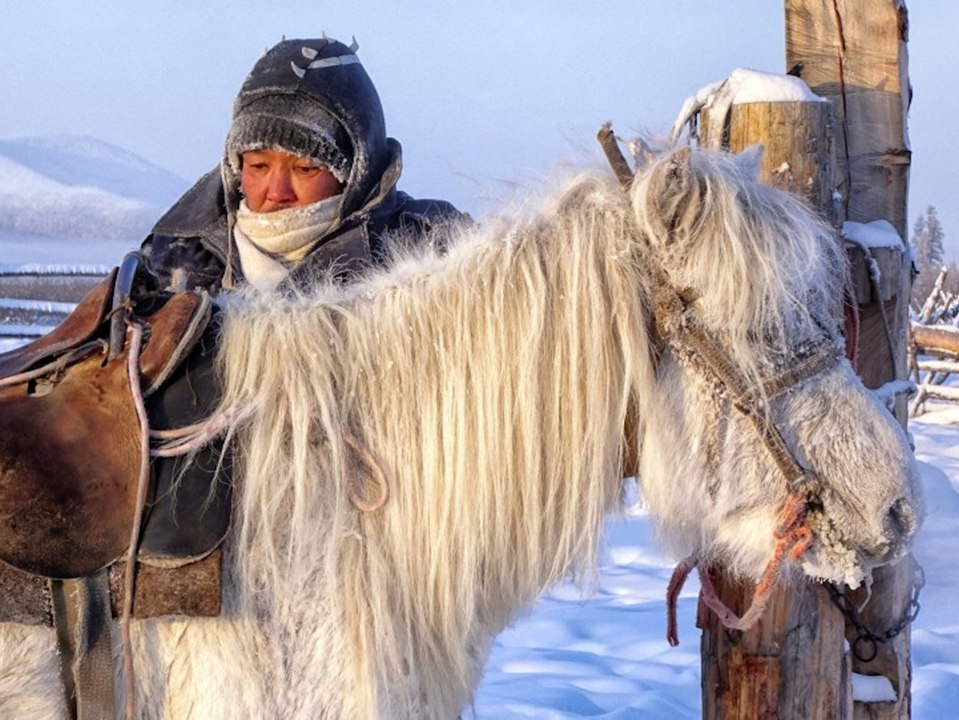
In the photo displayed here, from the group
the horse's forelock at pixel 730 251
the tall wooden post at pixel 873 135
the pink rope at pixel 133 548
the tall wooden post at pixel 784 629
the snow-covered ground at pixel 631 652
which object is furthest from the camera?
the snow-covered ground at pixel 631 652

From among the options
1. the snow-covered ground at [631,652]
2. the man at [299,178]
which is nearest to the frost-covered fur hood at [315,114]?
the man at [299,178]

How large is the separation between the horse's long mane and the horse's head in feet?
0.24

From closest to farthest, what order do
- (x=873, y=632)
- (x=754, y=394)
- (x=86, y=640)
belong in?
(x=86, y=640) → (x=754, y=394) → (x=873, y=632)

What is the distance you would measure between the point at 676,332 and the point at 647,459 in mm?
215

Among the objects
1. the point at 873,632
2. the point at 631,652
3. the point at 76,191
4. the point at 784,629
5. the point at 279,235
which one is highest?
the point at 279,235

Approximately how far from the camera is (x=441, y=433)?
162cm

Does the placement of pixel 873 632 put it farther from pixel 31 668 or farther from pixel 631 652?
pixel 631 652

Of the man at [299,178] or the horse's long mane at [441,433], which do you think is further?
the man at [299,178]

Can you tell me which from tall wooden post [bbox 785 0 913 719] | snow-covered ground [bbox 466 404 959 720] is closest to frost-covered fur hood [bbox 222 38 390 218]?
tall wooden post [bbox 785 0 913 719]

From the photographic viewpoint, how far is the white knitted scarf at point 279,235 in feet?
8.36

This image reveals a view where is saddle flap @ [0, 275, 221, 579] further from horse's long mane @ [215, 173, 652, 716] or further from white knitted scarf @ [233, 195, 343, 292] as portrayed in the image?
white knitted scarf @ [233, 195, 343, 292]

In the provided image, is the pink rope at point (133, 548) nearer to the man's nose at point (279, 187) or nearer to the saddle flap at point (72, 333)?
the saddle flap at point (72, 333)

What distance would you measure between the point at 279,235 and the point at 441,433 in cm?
112

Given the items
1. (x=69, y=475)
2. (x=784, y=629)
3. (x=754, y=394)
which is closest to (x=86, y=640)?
(x=69, y=475)
